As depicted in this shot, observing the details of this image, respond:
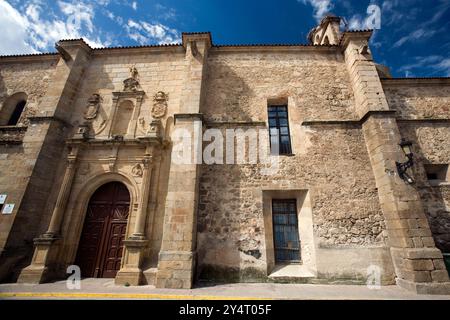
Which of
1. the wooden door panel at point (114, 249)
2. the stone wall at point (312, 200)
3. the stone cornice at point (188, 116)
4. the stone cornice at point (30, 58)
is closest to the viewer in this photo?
the stone wall at point (312, 200)

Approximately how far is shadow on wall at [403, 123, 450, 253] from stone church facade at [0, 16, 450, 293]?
1.4 inches

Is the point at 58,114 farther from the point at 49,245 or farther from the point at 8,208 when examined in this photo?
the point at 49,245

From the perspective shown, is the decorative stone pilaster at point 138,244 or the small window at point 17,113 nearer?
the decorative stone pilaster at point 138,244

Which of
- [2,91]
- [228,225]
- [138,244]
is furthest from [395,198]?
[2,91]

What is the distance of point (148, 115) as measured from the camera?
6750mm

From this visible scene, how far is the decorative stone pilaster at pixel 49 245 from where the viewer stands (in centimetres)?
481

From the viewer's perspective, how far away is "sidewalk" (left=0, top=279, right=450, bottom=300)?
3.84m

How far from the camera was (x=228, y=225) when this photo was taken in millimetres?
5484

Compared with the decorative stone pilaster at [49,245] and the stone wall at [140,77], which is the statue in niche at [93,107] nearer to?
the stone wall at [140,77]

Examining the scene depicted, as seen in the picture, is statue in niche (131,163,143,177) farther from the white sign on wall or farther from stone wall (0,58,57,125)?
stone wall (0,58,57,125)

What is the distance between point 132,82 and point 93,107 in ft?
5.55

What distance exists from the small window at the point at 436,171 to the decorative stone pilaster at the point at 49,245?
1144 centimetres

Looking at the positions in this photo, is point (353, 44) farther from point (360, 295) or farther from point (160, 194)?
point (160, 194)

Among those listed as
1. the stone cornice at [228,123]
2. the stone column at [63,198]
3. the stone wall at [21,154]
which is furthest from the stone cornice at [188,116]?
the stone wall at [21,154]
